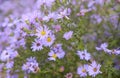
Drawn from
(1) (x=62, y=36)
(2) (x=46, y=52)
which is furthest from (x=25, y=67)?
(1) (x=62, y=36)

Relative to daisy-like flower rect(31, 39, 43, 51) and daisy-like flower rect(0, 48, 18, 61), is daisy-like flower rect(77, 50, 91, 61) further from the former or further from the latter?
daisy-like flower rect(0, 48, 18, 61)

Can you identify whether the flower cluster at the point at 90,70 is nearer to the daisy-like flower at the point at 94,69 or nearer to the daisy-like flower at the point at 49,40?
the daisy-like flower at the point at 94,69

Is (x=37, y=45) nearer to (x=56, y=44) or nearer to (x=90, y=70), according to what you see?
(x=56, y=44)

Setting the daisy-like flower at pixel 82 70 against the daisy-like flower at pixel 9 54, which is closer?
the daisy-like flower at pixel 82 70

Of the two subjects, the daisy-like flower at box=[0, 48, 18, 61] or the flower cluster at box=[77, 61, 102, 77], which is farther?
the daisy-like flower at box=[0, 48, 18, 61]

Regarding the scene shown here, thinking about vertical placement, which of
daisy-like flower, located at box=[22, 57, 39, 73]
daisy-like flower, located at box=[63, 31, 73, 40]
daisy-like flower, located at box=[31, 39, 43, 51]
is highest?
daisy-like flower, located at box=[63, 31, 73, 40]

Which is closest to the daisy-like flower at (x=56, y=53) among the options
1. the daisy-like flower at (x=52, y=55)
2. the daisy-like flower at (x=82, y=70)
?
the daisy-like flower at (x=52, y=55)

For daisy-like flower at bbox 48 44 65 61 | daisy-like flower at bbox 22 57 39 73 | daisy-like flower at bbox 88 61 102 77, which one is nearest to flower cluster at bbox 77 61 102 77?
daisy-like flower at bbox 88 61 102 77
